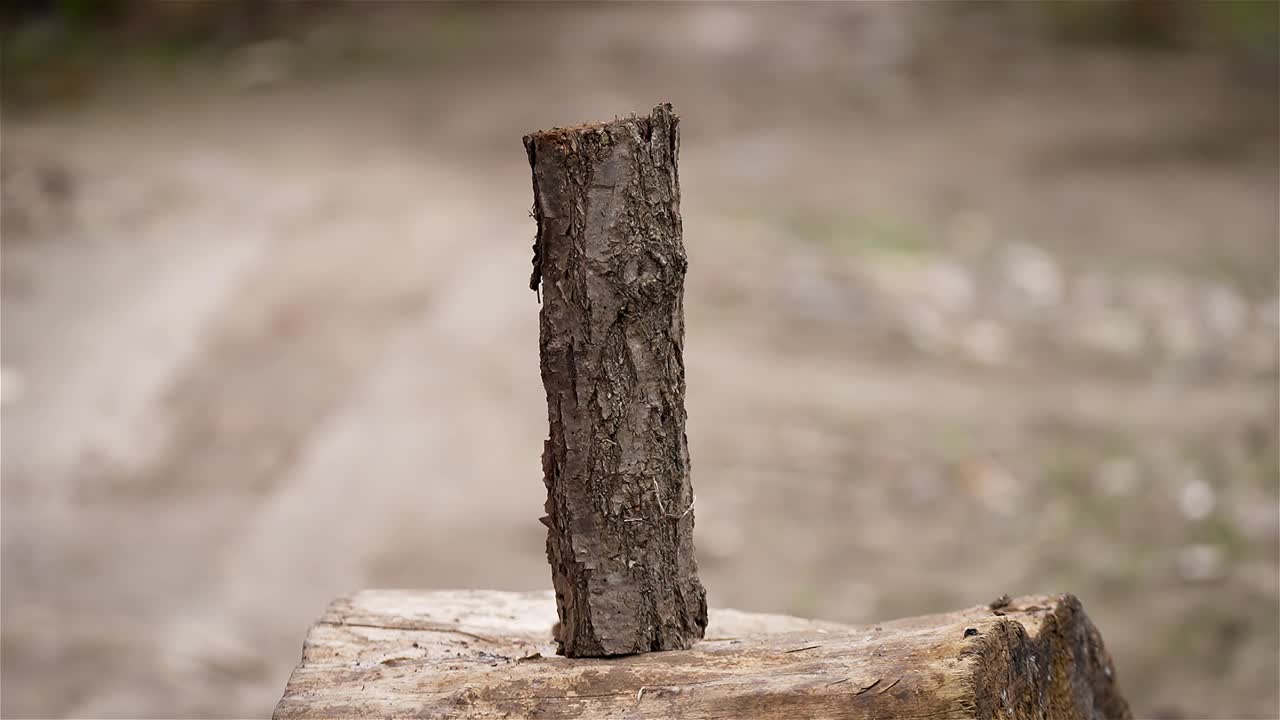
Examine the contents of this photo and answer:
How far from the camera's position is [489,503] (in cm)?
489

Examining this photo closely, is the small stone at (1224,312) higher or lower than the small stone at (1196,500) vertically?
higher

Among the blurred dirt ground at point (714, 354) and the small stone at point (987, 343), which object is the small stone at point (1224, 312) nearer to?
the blurred dirt ground at point (714, 354)

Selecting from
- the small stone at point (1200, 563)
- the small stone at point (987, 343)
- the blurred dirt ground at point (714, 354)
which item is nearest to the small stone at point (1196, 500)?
the blurred dirt ground at point (714, 354)

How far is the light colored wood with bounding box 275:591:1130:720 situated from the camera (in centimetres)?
165

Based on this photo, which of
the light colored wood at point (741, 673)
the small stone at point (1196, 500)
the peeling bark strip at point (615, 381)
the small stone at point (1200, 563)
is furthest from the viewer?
the small stone at point (1196, 500)

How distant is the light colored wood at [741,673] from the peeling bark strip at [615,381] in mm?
87

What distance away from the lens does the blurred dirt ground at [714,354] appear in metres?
4.28

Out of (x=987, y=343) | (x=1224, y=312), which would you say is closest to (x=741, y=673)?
(x=987, y=343)

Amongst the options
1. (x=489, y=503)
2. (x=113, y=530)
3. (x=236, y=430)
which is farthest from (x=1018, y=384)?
(x=113, y=530)

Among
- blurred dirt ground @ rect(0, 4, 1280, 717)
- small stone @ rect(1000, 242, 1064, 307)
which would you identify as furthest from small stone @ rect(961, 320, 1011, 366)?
small stone @ rect(1000, 242, 1064, 307)

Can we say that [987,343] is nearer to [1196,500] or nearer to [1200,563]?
[1196,500]

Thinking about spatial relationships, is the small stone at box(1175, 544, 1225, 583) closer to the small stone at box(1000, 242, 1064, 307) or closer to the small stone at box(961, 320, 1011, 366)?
the small stone at box(961, 320, 1011, 366)

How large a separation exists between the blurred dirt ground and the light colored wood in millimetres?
1902

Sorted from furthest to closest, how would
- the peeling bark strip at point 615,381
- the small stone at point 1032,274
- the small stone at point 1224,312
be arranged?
1. the small stone at point 1032,274
2. the small stone at point 1224,312
3. the peeling bark strip at point 615,381
